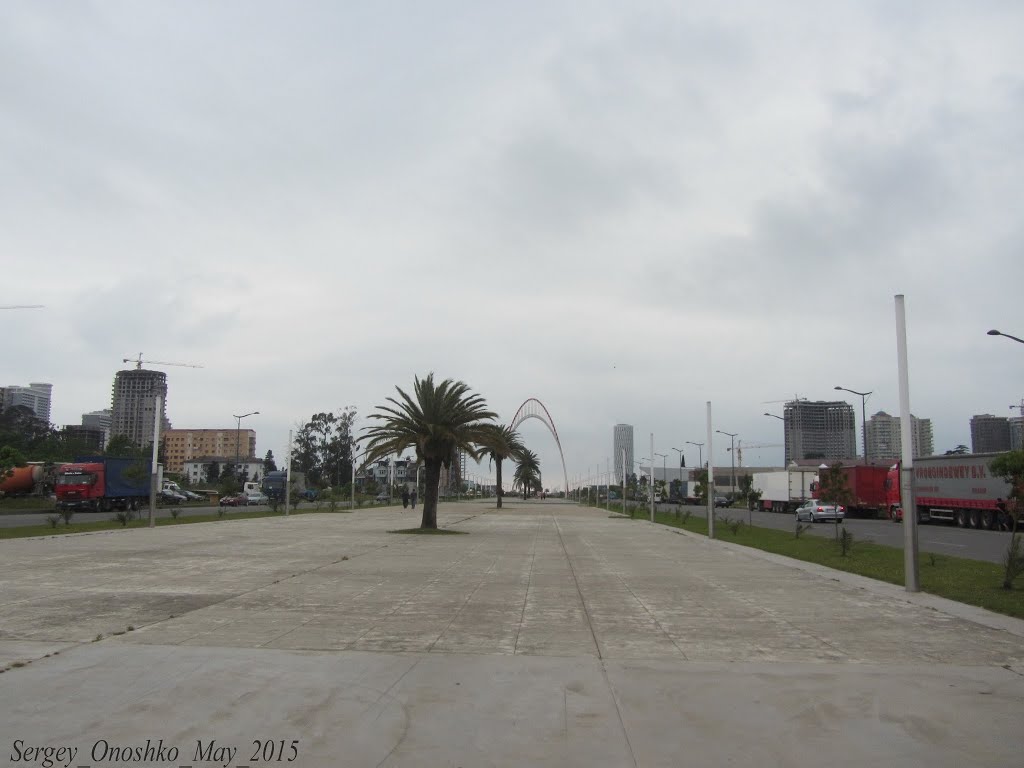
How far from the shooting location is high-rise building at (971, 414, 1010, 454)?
122m

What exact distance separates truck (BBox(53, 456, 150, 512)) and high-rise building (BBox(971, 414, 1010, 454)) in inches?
4684

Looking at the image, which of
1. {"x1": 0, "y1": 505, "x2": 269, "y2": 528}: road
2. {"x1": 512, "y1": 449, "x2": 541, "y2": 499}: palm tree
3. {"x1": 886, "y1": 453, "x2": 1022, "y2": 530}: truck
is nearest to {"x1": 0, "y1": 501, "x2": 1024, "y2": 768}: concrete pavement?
{"x1": 0, "y1": 505, "x2": 269, "y2": 528}: road

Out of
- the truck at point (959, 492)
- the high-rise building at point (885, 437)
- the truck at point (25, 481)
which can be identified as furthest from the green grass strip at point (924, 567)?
the high-rise building at point (885, 437)

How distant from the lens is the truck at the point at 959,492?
36.0 metres

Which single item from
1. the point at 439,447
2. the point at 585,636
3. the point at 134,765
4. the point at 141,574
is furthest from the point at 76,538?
the point at 134,765

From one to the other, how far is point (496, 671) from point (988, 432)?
477ft

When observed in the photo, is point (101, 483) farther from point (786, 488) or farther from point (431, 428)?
point (786, 488)

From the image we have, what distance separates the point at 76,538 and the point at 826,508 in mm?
38009

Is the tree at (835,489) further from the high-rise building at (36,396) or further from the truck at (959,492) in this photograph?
the high-rise building at (36,396)

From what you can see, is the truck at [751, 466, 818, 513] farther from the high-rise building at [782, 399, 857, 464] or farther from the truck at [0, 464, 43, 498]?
the high-rise building at [782, 399, 857, 464]

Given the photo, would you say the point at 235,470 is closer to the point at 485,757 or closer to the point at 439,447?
the point at 439,447

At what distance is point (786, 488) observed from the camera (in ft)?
203

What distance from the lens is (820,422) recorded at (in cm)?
17262

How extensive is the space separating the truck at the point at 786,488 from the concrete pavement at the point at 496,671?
48218mm
